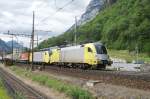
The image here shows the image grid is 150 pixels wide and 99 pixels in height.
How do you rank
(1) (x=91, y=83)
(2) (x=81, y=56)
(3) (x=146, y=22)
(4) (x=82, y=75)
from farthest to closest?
(3) (x=146, y=22), (2) (x=81, y=56), (4) (x=82, y=75), (1) (x=91, y=83)

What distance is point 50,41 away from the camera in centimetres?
17888

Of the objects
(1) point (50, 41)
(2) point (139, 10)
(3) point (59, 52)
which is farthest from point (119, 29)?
(3) point (59, 52)

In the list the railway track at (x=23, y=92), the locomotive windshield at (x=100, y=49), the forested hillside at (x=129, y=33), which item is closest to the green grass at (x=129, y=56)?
the forested hillside at (x=129, y=33)

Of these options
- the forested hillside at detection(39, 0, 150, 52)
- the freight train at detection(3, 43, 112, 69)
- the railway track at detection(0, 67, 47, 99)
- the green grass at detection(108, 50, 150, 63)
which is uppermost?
the forested hillside at detection(39, 0, 150, 52)

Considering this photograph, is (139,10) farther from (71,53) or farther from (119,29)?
(71,53)

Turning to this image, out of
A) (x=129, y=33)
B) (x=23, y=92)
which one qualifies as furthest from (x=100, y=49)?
(x=129, y=33)

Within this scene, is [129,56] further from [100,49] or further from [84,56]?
[100,49]

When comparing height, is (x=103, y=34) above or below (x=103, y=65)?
above

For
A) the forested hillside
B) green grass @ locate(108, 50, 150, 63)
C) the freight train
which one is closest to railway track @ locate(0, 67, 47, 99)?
the freight train

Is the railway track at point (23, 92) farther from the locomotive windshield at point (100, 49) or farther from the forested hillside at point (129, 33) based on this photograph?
the forested hillside at point (129, 33)

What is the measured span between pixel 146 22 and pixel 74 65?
111088 mm

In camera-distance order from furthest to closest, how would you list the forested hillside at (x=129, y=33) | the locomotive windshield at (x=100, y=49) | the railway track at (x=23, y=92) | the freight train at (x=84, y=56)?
the forested hillside at (x=129, y=33)
the locomotive windshield at (x=100, y=49)
the freight train at (x=84, y=56)
the railway track at (x=23, y=92)

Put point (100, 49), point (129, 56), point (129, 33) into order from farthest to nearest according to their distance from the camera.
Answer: point (129, 33) → point (129, 56) → point (100, 49)

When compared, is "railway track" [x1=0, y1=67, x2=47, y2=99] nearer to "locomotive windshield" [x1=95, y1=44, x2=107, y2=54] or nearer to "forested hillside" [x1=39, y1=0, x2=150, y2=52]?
"locomotive windshield" [x1=95, y1=44, x2=107, y2=54]
